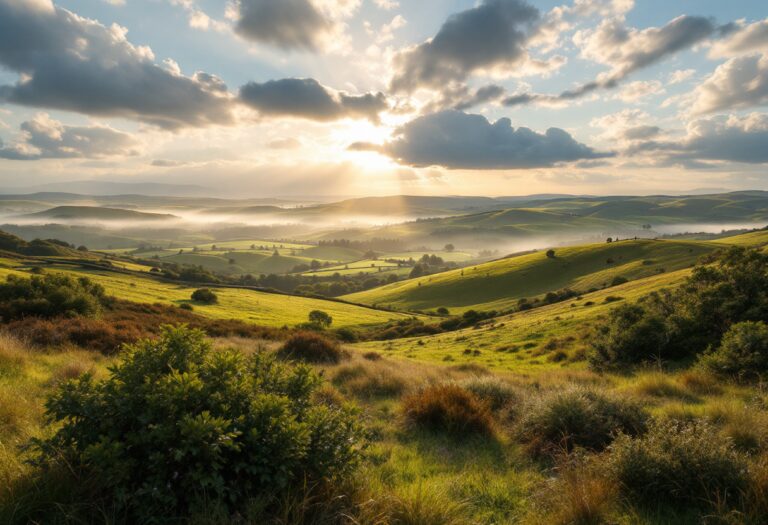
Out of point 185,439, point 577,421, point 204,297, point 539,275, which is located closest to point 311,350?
point 577,421

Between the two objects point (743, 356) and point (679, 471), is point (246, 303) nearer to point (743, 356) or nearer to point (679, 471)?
point (743, 356)

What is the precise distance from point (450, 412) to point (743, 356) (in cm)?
1100

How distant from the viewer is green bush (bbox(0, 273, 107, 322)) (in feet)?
69.1

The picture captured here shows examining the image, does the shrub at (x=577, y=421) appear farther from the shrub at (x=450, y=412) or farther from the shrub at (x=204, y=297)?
the shrub at (x=204, y=297)

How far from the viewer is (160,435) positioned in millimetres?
4234

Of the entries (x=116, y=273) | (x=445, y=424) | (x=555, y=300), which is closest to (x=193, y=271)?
(x=116, y=273)

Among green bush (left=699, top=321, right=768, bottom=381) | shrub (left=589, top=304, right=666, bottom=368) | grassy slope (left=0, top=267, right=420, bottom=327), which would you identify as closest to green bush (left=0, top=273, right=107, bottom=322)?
shrub (left=589, top=304, right=666, bottom=368)

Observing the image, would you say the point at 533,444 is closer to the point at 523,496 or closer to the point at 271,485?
the point at 523,496

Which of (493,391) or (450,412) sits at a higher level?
(450,412)

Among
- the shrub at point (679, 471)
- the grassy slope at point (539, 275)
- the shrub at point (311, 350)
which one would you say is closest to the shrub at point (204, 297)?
the grassy slope at point (539, 275)

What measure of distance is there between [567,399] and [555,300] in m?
71.7

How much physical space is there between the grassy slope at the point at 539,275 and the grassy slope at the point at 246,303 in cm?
2440

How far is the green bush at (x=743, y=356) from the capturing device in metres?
12.4

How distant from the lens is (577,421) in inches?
329
